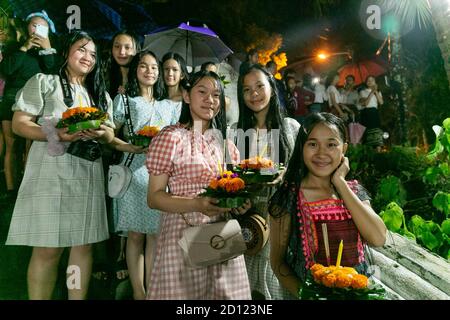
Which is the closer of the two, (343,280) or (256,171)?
(343,280)

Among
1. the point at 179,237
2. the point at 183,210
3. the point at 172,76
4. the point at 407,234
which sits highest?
the point at 172,76

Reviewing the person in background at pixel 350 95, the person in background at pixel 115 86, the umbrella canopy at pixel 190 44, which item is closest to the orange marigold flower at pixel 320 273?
the person in background at pixel 115 86

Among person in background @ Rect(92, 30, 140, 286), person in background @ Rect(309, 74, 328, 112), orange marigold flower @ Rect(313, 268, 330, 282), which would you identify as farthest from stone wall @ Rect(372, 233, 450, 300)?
person in background @ Rect(309, 74, 328, 112)

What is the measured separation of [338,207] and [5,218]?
3263mm

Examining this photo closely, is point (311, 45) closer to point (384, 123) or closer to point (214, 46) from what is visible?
point (384, 123)

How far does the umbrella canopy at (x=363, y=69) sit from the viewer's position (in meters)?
8.21

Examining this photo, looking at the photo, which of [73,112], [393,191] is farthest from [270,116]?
[393,191]

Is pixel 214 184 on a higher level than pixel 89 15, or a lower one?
A: lower

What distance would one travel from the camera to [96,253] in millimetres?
3793

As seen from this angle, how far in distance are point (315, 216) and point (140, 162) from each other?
1751 mm

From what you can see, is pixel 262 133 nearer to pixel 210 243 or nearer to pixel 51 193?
pixel 210 243

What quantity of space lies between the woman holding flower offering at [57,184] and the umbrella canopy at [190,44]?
1943mm

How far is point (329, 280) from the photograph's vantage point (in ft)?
5.59
